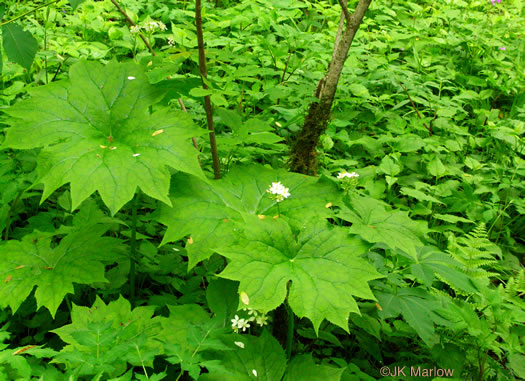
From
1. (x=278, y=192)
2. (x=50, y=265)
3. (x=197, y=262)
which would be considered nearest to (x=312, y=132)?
(x=278, y=192)

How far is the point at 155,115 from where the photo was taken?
5.43ft

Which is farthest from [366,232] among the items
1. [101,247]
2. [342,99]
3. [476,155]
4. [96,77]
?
[476,155]

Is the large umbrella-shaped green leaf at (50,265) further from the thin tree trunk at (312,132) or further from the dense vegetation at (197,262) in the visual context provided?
the thin tree trunk at (312,132)

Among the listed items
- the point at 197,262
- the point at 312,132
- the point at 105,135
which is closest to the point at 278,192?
the point at 197,262

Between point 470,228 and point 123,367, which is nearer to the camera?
point 123,367

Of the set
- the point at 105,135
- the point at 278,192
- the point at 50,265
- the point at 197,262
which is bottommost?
the point at 50,265

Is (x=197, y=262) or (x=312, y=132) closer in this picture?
(x=197, y=262)

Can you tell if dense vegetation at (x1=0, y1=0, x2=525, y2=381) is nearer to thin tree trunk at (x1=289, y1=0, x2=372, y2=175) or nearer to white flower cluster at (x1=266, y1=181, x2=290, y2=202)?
white flower cluster at (x1=266, y1=181, x2=290, y2=202)

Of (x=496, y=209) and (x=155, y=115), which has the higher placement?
(x=155, y=115)

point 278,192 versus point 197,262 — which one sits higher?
point 278,192

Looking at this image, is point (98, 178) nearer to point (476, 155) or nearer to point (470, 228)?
point (470, 228)

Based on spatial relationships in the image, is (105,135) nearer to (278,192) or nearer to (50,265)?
(50,265)

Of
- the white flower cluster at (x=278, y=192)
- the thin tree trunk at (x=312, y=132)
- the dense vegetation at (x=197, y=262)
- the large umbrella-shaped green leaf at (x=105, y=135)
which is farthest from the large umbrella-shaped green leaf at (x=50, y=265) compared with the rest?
the thin tree trunk at (x=312, y=132)

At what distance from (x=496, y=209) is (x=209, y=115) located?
2014 millimetres
